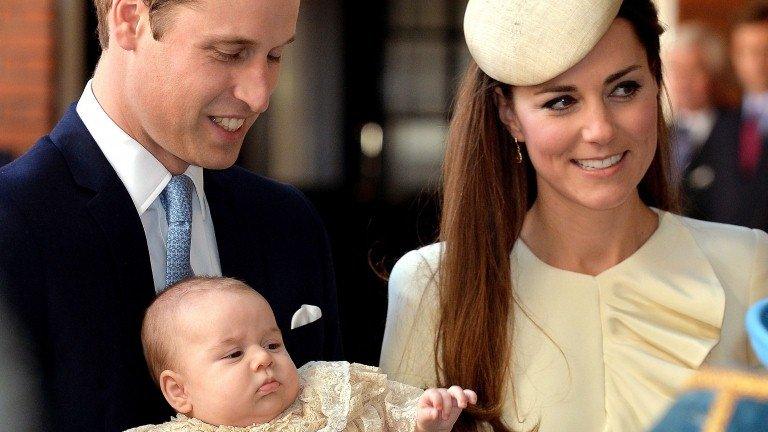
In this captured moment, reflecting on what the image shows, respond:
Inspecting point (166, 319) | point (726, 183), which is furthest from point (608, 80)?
point (726, 183)

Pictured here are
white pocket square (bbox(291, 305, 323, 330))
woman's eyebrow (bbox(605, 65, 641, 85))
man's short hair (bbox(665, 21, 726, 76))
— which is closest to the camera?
white pocket square (bbox(291, 305, 323, 330))

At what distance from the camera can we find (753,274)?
287cm

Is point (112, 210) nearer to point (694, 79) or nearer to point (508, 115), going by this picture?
point (508, 115)

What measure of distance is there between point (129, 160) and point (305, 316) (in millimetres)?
511

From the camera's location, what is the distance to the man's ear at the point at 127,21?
93.0 inches

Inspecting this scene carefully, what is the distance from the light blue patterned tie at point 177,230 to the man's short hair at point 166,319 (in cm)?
6

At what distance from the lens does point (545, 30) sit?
2.71m

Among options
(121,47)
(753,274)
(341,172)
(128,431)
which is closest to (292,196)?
(121,47)

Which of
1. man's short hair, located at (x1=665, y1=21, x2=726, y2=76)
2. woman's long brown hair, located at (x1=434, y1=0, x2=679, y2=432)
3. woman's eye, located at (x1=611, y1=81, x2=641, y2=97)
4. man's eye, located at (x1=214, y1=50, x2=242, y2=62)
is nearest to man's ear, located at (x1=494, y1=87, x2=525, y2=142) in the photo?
woman's long brown hair, located at (x1=434, y1=0, x2=679, y2=432)

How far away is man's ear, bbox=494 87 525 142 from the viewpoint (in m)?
2.95

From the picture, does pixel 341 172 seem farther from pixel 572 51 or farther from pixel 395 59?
pixel 572 51

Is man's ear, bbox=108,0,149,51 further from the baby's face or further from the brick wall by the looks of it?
the brick wall

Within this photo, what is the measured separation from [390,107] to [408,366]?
5.66 metres

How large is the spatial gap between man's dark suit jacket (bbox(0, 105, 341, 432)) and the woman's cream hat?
0.73 meters
